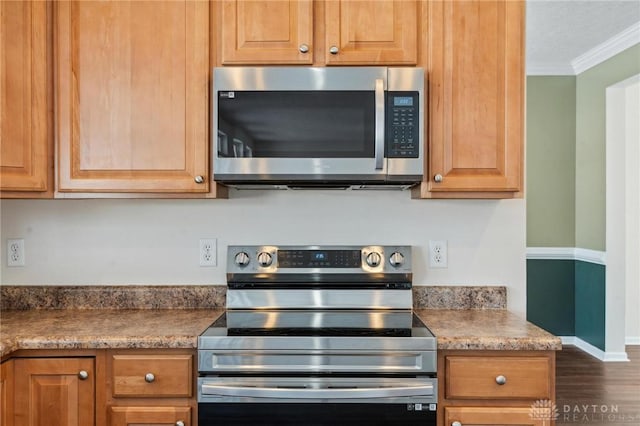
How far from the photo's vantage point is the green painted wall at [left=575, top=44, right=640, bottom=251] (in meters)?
4.03

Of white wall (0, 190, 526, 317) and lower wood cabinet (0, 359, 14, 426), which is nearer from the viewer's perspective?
lower wood cabinet (0, 359, 14, 426)

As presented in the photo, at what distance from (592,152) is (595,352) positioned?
1705 mm

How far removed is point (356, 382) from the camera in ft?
5.05

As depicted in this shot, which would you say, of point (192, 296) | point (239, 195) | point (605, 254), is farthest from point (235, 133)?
point (605, 254)

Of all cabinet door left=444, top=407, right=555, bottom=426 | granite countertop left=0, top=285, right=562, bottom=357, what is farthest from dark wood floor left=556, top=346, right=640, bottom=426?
cabinet door left=444, top=407, right=555, bottom=426

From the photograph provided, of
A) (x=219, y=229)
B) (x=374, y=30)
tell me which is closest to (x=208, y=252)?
(x=219, y=229)

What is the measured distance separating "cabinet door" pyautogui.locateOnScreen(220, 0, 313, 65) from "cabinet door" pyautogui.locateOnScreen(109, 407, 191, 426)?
1.22m

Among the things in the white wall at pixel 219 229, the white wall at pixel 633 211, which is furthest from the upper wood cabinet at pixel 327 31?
the white wall at pixel 633 211

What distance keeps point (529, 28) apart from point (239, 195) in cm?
263

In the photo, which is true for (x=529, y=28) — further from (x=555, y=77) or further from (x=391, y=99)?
(x=391, y=99)

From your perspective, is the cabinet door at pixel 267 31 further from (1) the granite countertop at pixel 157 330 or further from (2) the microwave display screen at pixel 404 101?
(1) the granite countertop at pixel 157 330

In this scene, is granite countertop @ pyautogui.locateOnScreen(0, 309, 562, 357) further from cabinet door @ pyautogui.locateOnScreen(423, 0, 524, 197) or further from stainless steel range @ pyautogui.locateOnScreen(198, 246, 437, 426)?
cabinet door @ pyautogui.locateOnScreen(423, 0, 524, 197)

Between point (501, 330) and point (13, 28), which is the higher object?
point (13, 28)

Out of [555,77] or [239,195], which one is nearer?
[239,195]
